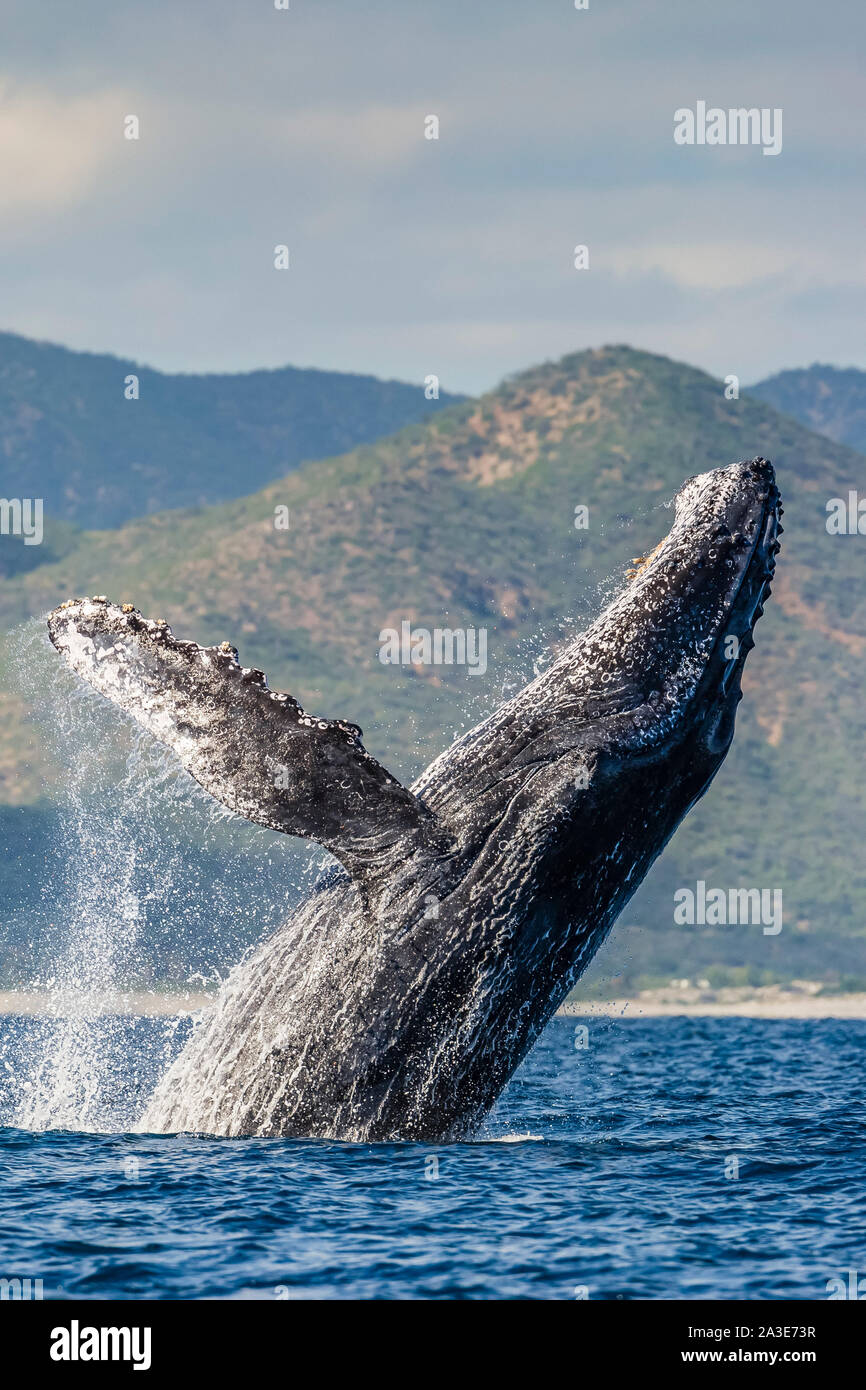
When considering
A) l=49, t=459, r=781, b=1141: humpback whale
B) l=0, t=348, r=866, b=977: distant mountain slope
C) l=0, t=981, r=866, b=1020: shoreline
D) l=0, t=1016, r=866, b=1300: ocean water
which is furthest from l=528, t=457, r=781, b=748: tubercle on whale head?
l=0, t=348, r=866, b=977: distant mountain slope

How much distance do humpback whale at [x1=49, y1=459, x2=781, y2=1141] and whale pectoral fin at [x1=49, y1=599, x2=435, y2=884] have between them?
0.01m

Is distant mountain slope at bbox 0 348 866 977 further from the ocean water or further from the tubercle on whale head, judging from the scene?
the tubercle on whale head

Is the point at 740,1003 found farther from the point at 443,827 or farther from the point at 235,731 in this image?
the point at 235,731

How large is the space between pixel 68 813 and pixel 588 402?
88760 millimetres

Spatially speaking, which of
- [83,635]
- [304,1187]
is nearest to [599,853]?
[304,1187]

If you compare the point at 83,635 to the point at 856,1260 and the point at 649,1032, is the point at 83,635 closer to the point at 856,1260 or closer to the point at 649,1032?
the point at 856,1260

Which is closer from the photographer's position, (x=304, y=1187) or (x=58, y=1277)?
(x=58, y=1277)

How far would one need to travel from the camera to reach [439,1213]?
11.8 m

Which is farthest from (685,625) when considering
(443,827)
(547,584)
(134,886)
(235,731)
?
(547,584)

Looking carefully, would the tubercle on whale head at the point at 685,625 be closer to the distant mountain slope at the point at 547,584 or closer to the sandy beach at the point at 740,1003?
the distant mountain slope at the point at 547,584

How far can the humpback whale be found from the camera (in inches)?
452

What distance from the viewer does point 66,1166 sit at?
13898 millimetres

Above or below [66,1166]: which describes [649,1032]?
below

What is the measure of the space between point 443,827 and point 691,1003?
291 ft
